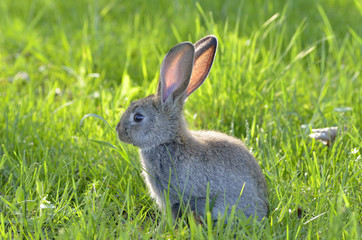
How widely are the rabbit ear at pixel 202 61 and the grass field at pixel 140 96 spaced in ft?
2.17

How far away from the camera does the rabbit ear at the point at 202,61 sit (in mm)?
3816

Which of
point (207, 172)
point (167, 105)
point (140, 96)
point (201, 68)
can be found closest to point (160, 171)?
point (207, 172)

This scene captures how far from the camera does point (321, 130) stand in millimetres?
4410

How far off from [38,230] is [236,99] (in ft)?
7.61

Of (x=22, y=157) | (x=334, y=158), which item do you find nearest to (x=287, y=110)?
(x=334, y=158)

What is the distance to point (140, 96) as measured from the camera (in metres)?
5.33

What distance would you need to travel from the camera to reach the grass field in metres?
3.32

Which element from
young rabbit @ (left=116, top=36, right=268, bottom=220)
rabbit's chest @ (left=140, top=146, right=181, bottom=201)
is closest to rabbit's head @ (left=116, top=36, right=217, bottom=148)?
young rabbit @ (left=116, top=36, right=268, bottom=220)

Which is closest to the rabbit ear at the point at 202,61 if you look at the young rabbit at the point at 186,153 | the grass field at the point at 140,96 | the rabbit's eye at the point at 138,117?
the young rabbit at the point at 186,153

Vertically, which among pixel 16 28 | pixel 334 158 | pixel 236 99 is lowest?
pixel 334 158

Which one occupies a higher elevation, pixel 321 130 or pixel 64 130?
pixel 64 130

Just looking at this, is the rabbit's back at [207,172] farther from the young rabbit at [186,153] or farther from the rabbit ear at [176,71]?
the rabbit ear at [176,71]

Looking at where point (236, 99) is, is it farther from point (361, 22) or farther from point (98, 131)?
point (361, 22)

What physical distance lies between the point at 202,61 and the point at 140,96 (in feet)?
5.14
